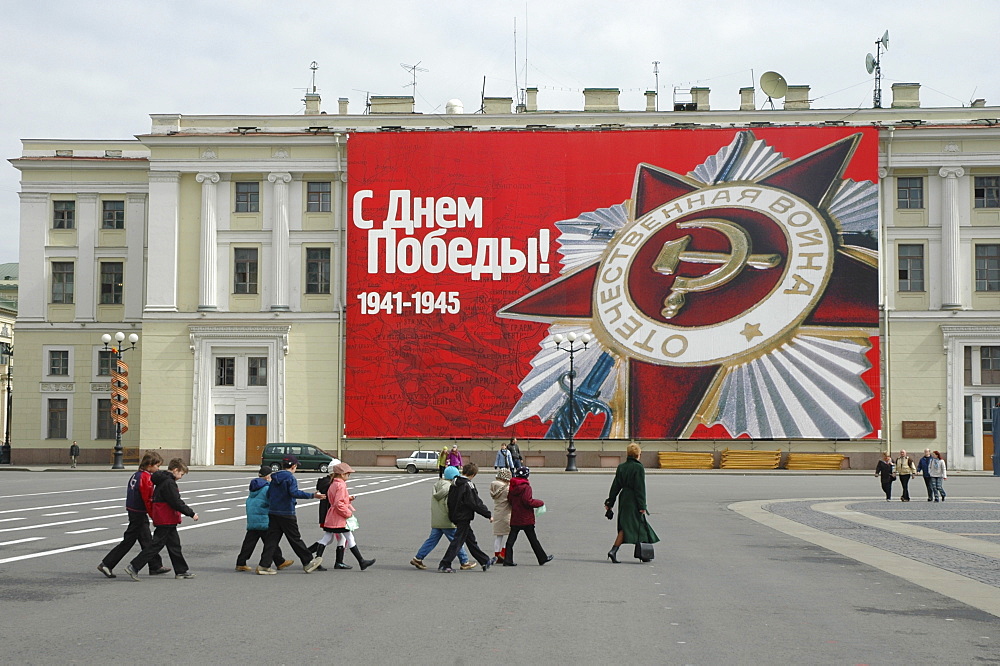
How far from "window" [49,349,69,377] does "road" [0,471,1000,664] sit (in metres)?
43.7

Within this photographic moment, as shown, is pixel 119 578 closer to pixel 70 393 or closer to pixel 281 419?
pixel 281 419

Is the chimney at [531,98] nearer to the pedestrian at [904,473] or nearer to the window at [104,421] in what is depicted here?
the window at [104,421]

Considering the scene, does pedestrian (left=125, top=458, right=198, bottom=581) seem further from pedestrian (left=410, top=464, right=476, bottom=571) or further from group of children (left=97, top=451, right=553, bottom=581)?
pedestrian (left=410, top=464, right=476, bottom=571)

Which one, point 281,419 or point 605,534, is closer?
point 605,534

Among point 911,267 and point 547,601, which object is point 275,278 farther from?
point 547,601

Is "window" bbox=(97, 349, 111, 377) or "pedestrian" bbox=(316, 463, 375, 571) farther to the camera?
"window" bbox=(97, 349, 111, 377)

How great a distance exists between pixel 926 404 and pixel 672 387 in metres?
13.1

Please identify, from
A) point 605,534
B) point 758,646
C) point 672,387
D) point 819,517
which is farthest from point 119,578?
point 672,387

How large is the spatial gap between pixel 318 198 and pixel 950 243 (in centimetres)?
3336

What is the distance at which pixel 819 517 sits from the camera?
24.6m

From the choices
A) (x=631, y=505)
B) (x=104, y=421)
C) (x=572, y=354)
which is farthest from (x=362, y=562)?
→ (x=104, y=421)

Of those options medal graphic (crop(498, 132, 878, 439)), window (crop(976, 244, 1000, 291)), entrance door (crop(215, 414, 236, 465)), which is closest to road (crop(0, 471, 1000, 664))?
medal graphic (crop(498, 132, 878, 439))

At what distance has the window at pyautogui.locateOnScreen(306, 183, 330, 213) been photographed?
60.6 metres

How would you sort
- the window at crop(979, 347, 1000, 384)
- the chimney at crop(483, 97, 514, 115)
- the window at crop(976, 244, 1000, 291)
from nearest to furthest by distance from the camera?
the window at crop(979, 347, 1000, 384) → the window at crop(976, 244, 1000, 291) → the chimney at crop(483, 97, 514, 115)
